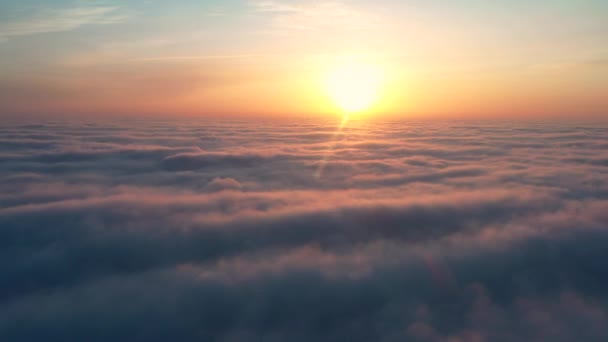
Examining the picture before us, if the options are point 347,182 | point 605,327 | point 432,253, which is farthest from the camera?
point 347,182

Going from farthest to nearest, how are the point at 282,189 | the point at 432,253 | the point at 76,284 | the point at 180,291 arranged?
the point at 282,189, the point at 432,253, the point at 76,284, the point at 180,291

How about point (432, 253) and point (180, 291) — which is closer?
point (180, 291)

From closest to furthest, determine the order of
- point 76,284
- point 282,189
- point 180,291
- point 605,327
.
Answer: point 605,327 → point 180,291 → point 76,284 → point 282,189

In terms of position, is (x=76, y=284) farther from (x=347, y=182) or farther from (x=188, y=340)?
(x=347, y=182)

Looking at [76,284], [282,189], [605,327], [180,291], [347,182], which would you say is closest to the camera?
[605,327]

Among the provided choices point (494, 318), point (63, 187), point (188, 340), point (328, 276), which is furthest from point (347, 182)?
point (63, 187)

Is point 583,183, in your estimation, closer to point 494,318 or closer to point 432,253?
point 432,253

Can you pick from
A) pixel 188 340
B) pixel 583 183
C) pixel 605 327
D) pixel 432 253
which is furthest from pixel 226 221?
pixel 583 183

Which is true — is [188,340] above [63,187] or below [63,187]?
below

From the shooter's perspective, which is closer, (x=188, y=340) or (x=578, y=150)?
(x=188, y=340)
